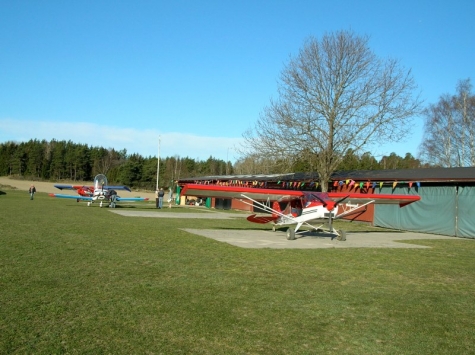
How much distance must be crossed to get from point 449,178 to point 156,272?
52.1 ft

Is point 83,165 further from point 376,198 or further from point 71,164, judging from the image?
point 376,198

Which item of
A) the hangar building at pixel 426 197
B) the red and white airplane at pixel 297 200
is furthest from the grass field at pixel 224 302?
the hangar building at pixel 426 197

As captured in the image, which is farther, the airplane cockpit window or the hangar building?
the hangar building

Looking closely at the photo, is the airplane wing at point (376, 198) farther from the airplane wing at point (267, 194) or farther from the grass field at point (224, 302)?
the grass field at point (224, 302)

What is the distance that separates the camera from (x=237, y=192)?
1598cm

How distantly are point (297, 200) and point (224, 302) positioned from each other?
35.5 ft

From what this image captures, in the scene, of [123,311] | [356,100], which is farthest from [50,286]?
[356,100]

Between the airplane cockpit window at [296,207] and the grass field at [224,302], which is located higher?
the airplane cockpit window at [296,207]

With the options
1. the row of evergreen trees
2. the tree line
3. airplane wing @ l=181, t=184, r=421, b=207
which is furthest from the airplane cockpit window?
the tree line

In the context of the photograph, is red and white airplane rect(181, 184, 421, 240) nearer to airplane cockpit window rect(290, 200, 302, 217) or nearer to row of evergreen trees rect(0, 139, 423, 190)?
airplane cockpit window rect(290, 200, 302, 217)

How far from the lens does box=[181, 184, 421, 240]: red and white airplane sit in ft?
49.0

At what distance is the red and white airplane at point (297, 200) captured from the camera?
587 inches

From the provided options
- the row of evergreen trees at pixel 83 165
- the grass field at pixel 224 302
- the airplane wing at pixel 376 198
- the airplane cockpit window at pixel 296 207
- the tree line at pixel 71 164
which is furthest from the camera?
the tree line at pixel 71 164

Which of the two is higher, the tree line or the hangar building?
the tree line
